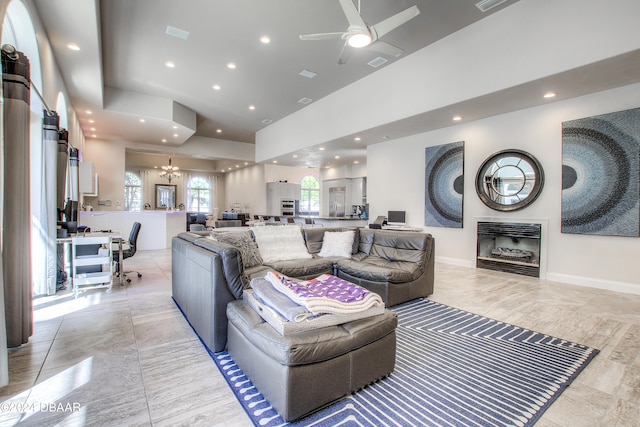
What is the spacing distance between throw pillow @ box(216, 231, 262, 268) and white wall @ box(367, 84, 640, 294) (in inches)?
179

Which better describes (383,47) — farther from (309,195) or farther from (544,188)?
(309,195)

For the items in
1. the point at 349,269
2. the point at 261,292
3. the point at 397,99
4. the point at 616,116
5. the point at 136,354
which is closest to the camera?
the point at 261,292

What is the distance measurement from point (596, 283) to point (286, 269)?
15.5 ft

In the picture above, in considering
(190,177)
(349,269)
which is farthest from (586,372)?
(190,177)

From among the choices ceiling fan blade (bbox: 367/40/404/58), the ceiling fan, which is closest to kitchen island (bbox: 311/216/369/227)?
ceiling fan blade (bbox: 367/40/404/58)

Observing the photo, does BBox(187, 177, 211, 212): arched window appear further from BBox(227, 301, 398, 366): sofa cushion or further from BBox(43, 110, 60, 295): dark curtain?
BBox(227, 301, 398, 366): sofa cushion

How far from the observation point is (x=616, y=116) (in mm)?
4152

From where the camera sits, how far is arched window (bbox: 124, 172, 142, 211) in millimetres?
14070

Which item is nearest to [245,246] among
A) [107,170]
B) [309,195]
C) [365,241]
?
[365,241]

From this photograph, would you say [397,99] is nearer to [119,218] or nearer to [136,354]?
[136,354]

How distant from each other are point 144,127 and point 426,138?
7.25 m

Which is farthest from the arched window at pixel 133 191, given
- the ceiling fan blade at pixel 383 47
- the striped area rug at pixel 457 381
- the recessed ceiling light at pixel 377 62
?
the striped area rug at pixel 457 381

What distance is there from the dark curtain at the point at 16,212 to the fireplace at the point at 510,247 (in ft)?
21.3

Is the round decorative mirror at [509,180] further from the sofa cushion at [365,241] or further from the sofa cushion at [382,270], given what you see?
the sofa cushion at [382,270]
